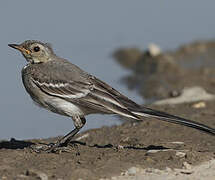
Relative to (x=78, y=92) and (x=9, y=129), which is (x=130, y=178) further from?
(x=9, y=129)

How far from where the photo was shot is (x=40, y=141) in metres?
11.0

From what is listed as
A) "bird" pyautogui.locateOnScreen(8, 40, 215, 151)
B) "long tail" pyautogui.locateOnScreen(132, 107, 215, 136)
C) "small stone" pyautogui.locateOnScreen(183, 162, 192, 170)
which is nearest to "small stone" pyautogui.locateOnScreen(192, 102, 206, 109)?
"bird" pyautogui.locateOnScreen(8, 40, 215, 151)

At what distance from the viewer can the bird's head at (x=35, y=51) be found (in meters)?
10.2

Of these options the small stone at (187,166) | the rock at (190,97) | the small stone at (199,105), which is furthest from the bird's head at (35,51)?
the rock at (190,97)

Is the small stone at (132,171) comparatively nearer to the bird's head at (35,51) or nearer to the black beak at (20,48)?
the bird's head at (35,51)

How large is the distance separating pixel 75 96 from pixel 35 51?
1.20 meters

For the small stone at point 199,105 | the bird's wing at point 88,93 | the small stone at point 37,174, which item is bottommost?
the small stone at point 37,174

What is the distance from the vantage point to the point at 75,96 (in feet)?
31.2

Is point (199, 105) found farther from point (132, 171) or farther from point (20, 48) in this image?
point (132, 171)

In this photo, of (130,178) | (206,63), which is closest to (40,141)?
(130,178)

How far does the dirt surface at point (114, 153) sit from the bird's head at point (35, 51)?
4.33 feet

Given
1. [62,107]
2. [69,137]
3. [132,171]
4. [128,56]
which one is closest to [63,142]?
[69,137]

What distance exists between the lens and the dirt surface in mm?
8188

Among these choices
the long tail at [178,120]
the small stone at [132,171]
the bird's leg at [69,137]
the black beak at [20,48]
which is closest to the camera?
the small stone at [132,171]
